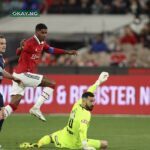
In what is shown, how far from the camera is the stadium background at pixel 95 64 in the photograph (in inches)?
754

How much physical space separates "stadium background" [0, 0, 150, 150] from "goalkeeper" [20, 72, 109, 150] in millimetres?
1030

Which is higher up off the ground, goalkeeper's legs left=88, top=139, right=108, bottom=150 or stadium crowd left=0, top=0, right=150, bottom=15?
stadium crowd left=0, top=0, right=150, bottom=15

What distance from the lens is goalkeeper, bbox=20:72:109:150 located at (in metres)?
14.1

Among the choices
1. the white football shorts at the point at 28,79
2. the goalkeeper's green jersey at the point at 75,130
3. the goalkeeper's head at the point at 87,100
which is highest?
the white football shorts at the point at 28,79

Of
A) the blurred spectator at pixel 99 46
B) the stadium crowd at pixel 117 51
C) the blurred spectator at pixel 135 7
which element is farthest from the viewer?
the blurred spectator at pixel 135 7

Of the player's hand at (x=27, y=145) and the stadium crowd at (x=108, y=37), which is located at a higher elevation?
the stadium crowd at (x=108, y=37)

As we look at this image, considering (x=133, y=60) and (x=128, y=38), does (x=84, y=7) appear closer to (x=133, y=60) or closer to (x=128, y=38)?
(x=128, y=38)

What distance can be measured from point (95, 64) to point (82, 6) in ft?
20.3

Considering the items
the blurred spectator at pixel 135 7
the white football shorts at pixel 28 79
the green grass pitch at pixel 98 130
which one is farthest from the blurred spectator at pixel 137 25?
the white football shorts at pixel 28 79

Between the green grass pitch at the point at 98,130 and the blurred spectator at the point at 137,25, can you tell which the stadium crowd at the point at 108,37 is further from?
the green grass pitch at the point at 98,130

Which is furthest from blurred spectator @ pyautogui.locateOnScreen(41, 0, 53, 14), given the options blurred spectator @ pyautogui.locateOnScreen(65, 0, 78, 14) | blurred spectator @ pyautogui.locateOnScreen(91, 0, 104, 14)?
blurred spectator @ pyautogui.locateOnScreen(91, 0, 104, 14)

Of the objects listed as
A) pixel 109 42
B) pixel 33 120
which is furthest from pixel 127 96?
pixel 109 42

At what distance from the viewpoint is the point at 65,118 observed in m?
22.0

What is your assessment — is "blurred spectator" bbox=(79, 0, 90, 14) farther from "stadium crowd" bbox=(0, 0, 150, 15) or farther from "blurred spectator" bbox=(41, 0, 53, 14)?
"blurred spectator" bbox=(41, 0, 53, 14)
